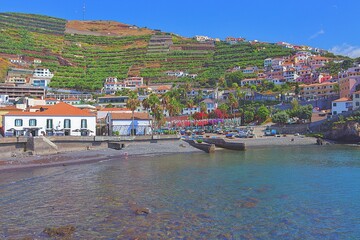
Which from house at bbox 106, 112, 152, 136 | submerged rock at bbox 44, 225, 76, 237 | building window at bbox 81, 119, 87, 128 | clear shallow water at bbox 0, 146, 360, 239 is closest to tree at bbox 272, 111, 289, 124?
house at bbox 106, 112, 152, 136

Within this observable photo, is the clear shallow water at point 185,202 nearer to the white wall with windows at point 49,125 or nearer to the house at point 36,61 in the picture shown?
the white wall with windows at point 49,125

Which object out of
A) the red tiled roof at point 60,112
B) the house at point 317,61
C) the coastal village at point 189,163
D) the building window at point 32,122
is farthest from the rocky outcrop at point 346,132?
the house at point 317,61

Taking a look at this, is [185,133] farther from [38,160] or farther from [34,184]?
[34,184]

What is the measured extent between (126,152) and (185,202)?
30.3 metres

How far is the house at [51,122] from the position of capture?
5472cm

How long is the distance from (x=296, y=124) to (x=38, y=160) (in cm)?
6165

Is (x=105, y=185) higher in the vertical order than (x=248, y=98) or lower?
→ lower

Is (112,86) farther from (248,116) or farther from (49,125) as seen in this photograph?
(49,125)

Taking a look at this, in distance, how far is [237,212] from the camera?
1967 centimetres

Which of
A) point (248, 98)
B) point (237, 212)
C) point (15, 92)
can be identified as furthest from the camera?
point (15, 92)

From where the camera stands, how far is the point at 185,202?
22.0 metres

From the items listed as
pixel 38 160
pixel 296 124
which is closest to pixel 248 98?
pixel 296 124

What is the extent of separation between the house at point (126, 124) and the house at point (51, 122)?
7884 mm

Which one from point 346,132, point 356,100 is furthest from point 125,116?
point 356,100
